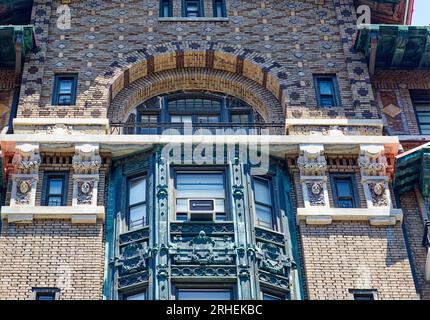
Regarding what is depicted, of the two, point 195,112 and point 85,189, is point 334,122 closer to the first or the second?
point 195,112

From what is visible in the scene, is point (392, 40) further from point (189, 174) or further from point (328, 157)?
A: point (189, 174)

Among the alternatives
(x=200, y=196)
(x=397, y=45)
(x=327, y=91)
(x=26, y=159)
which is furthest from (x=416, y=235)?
(x=26, y=159)

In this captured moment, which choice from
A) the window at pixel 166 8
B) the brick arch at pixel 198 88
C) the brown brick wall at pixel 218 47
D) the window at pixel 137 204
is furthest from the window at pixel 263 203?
the window at pixel 166 8

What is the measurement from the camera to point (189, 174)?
31.5m

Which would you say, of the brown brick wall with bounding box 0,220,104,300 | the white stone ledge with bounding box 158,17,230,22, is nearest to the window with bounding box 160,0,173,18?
the white stone ledge with bounding box 158,17,230,22

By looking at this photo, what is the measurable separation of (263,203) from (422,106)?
6933mm

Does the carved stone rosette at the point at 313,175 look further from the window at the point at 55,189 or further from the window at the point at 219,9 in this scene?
the window at the point at 219,9

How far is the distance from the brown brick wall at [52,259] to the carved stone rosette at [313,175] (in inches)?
215

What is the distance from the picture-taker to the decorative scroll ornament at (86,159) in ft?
103

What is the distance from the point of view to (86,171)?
31.4 meters

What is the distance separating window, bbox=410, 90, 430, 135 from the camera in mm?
34750
